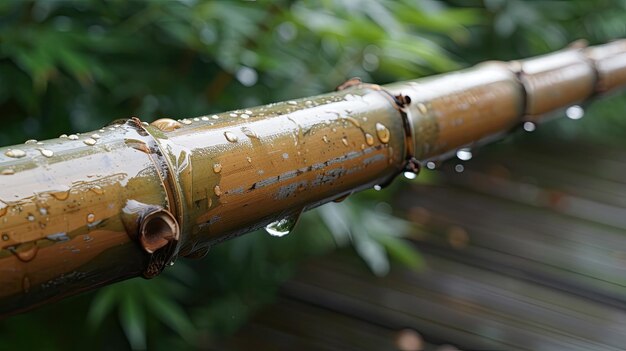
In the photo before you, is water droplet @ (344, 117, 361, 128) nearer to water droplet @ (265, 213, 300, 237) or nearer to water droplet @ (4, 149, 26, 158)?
water droplet @ (265, 213, 300, 237)

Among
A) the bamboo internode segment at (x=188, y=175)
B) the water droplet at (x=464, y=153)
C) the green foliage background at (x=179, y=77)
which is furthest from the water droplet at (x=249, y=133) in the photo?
the green foliage background at (x=179, y=77)

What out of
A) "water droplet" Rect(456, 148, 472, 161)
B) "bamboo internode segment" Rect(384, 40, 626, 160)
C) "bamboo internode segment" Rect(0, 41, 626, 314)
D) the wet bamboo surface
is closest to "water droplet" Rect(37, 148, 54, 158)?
"bamboo internode segment" Rect(0, 41, 626, 314)

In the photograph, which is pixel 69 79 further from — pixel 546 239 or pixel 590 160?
pixel 590 160

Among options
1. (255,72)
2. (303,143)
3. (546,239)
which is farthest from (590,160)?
(303,143)

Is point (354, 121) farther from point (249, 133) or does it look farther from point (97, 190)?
point (97, 190)

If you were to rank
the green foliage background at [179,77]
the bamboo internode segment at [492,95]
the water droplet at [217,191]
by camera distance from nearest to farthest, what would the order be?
1. the water droplet at [217,191]
2. the bamboo internode segment at [492,95]
3. the green foliage background at [179,77]

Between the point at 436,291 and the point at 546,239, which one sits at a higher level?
the point at 546,239

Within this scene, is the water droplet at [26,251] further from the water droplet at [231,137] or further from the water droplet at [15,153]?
the water droplet at [231,137]

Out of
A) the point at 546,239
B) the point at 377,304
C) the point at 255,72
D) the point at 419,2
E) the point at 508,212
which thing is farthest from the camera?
the point at 508,212
